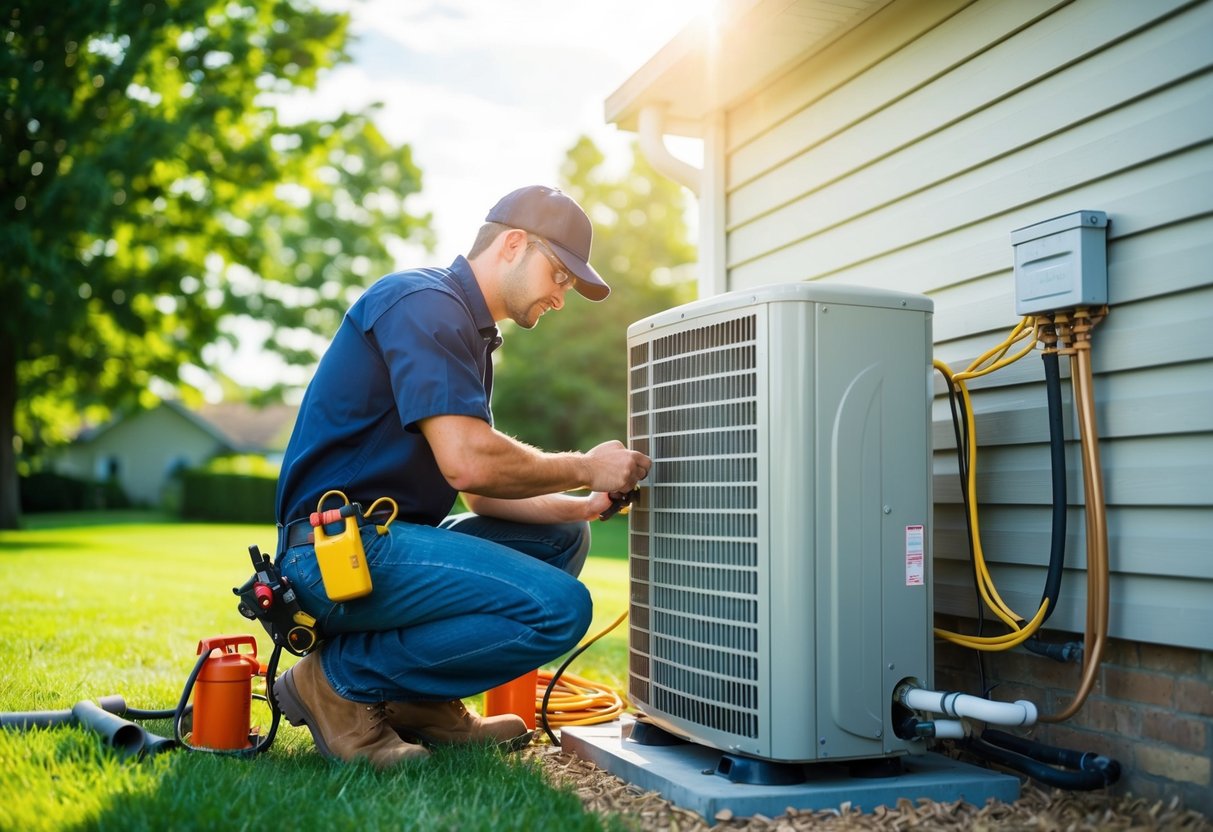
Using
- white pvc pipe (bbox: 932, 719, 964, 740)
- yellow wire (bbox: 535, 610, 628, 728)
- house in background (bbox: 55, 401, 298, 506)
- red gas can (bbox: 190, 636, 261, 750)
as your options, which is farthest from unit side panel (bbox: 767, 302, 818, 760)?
house in background (bbox: 55, 401, 298, 506)

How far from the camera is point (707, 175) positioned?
167 inches

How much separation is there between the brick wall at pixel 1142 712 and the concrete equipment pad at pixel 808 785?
10.3 inches

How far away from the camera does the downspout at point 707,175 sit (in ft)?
13.6

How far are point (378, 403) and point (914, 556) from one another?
131 centimetres

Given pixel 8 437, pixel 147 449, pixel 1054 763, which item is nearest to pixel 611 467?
pixel 1054 763

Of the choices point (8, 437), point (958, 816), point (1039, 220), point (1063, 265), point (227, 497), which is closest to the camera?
point (958, 816)

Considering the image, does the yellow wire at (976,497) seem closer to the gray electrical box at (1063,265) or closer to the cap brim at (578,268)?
the gray electrical box at (1063,265)

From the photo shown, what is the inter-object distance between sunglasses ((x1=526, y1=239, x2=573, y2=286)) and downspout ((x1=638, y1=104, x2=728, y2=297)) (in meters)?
1.61

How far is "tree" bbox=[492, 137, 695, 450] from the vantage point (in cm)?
2525

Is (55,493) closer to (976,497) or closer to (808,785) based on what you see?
(976,497)

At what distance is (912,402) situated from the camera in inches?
91.0

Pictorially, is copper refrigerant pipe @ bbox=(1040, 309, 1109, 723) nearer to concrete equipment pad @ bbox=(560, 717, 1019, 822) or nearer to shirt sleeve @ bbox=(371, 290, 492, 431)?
concrete equipment pad @ bbox=(560, 717, 1019, 822)

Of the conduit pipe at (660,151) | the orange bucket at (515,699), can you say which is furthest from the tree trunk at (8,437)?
the orange bucket at (515,699)

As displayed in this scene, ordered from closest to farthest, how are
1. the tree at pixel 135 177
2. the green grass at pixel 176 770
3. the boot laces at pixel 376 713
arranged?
the green grass at pixel 176 770 → the boot laces at pixel 376 713 → the tree at pixel 135 177
